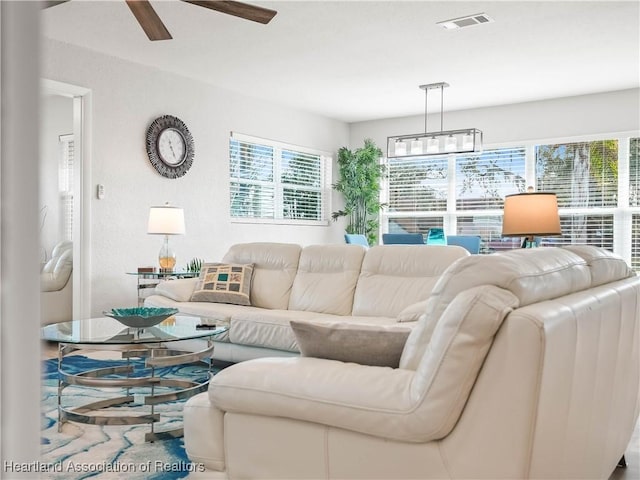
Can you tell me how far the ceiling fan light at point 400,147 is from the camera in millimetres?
6008

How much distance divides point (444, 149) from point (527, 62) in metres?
1.08

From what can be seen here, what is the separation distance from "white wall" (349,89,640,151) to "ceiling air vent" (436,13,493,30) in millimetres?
3032

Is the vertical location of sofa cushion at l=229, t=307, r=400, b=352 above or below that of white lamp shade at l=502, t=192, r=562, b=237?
below

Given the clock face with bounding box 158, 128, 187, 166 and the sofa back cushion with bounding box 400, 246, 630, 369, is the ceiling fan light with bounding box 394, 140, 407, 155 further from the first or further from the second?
the sofa back cushion with bounding box 400, 246, 630, 369

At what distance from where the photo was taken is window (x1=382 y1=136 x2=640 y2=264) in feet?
22.7

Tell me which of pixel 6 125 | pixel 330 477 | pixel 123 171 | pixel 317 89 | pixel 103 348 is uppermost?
pixel 317 89

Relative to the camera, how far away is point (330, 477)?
1722 millimetres

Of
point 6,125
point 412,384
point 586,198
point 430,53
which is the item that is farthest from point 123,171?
point 6,125

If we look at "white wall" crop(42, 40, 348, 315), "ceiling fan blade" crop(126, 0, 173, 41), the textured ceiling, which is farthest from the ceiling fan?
"white wall" crop(42, 40, 348, 315)

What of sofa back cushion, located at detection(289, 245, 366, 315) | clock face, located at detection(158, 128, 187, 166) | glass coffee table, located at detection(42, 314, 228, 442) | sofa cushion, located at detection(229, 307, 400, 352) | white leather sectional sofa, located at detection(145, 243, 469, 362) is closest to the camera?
glass coffee table, located at detection(42, 314, 228, 442)

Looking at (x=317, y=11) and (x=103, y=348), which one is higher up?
(x=317, y=11)

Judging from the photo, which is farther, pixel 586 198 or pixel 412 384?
pixel 586 198

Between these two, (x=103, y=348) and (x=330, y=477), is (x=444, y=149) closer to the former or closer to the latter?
(x=103, y=348)

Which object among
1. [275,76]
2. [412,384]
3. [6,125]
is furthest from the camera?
[275,76]
